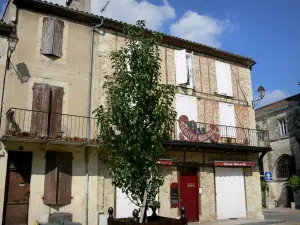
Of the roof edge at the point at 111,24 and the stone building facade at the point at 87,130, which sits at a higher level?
the roof edge at the point at 111,24

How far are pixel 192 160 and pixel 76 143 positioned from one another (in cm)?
594

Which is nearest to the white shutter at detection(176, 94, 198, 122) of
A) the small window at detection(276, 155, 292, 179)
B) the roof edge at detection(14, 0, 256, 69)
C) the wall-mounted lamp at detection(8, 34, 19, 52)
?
the roof edge at detection(14, 0, 256, 69)

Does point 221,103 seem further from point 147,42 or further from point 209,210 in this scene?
point 147,42

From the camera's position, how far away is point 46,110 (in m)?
12.4

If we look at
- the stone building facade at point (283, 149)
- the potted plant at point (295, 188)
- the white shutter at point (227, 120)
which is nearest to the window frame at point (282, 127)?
the stone building facade at point (283, 149)

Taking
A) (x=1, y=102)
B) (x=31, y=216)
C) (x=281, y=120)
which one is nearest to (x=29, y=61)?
(x=1, y=102)

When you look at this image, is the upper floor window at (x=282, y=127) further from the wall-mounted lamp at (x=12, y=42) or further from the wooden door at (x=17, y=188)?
the wall-mounted lamp at (x=12, y=42)

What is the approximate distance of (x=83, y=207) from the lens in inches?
490

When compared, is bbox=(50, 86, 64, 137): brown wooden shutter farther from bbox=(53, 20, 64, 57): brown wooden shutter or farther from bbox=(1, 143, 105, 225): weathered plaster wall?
bbox=(53, 20, 64, 57): brown wooden shutter

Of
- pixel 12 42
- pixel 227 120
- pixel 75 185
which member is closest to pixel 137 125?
pixel 75 185

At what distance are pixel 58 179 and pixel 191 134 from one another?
21.4ft

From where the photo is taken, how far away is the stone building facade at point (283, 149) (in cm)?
2648

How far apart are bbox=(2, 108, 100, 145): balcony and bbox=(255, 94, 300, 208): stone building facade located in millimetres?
19483

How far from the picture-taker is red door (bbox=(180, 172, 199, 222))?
48.8 ft
